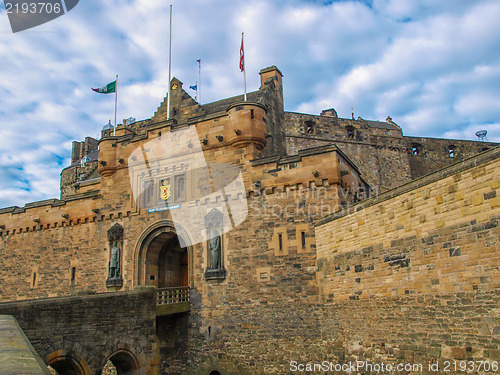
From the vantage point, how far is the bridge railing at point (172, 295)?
50.4 ft

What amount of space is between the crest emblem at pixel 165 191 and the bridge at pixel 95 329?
13.5 ft

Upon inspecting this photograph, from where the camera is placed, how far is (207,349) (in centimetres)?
1545

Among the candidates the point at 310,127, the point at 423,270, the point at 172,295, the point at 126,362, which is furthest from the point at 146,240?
the point at 310,127

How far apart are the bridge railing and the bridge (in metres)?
0.07

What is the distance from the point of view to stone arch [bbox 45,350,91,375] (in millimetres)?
11353

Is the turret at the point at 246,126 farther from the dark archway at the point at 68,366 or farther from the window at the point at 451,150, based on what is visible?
the window at the point at 451,150

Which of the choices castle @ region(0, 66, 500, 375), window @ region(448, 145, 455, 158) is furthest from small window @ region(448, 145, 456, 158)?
castle @ region(0, 66, 500, 375)

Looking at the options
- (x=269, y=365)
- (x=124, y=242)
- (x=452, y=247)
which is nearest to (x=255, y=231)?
(x=269, y=365)

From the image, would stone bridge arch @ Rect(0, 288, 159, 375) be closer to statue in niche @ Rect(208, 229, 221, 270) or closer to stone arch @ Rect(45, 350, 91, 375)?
stone arch @ Rect(45, 350, 91, 375)

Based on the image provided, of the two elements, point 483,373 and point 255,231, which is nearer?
point 483,373

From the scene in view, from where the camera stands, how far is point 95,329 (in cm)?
1236

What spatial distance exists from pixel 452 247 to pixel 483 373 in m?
2.38

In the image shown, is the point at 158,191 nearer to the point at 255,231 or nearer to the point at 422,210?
the point at 255,231

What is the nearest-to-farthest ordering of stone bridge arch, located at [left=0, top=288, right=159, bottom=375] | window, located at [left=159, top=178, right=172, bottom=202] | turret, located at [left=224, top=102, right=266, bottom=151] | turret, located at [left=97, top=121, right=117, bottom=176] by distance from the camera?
1. stone bridge arch, located at [left=0, top=288, right=159, bottom=375]
2. turret, located at [left=224, top=102, right=266, bottom=151]
3. window, located at [left=159, top=178, right=172, bottom=202]
4. turret, located at [left=97, top=121, right=117, bottom=176]
